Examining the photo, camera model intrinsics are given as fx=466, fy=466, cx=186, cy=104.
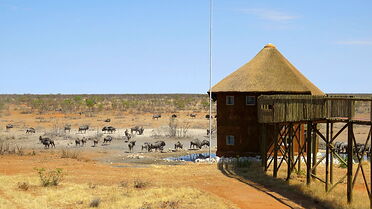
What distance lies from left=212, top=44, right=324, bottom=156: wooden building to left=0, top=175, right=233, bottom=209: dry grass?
11154 mm

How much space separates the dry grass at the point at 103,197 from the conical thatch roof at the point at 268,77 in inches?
477

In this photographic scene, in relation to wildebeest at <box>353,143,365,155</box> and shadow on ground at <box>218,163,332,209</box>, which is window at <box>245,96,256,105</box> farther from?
wildebeest at <box>353,143,365,155</box>

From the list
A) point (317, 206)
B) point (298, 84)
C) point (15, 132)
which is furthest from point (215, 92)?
point (15, 132)

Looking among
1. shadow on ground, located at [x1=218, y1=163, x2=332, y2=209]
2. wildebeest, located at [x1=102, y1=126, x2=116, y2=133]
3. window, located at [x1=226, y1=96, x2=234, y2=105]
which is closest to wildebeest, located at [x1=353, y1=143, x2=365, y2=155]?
shadow on ground, located at [x1=218, y1=163, x2=332, y2=209]

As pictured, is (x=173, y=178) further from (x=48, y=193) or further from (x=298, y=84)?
(x=298, y=84)

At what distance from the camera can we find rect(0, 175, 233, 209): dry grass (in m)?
20.6

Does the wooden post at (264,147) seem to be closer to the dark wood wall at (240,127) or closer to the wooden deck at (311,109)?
the wooden deck at (311,109)

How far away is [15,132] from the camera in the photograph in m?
58.6

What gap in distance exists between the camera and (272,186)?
2492cm

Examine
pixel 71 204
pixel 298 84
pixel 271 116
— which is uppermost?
pixel 298 84

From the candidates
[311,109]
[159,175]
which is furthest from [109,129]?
[311,109]

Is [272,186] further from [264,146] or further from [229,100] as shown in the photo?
[229,100]

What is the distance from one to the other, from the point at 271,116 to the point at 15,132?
137 feet

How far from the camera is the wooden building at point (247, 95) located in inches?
1313
